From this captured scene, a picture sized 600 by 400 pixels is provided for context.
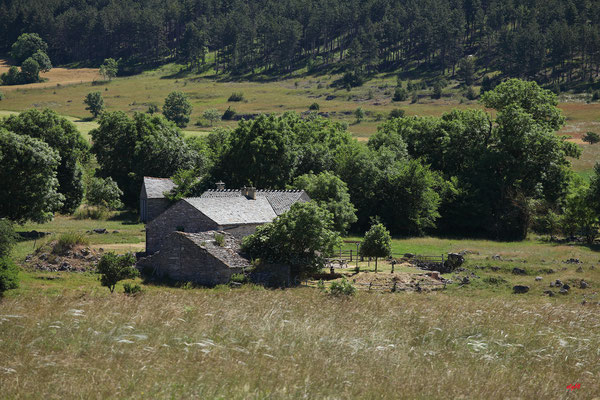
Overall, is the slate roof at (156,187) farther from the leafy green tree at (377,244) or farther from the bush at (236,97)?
the bush at (236,97)

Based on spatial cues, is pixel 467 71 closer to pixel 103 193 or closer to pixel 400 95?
pixel 400 95

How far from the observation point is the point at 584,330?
765 inches

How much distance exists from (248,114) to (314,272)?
419 ft

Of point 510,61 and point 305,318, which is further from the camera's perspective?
point 510,61

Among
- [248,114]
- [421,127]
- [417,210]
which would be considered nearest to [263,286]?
[417,210]

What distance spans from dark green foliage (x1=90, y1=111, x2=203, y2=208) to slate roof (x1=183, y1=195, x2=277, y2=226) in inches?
1228

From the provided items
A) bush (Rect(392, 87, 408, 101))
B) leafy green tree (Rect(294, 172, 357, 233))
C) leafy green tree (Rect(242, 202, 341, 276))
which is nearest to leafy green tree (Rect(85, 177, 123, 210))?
leafy green tree (Rect(294, 172, 357, 233))

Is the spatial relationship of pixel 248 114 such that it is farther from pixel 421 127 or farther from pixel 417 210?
pixel 417 210

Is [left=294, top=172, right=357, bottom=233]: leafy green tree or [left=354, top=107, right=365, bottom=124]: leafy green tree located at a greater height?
[left=354, top=107, right=365, bottom=124]: leafy green tree

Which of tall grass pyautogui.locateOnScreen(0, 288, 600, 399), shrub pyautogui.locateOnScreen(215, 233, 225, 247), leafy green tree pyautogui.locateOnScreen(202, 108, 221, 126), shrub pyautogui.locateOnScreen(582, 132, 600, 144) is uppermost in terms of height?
leafy green tree pyautogui.locateOnScreen(202, 108, 221, 126)

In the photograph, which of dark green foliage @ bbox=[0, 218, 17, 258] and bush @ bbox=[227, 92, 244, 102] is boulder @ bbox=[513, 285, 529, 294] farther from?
bush @ bbox=[227, 92, 244, 102]

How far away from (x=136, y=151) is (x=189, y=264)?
45006mm

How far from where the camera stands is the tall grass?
13.1 m

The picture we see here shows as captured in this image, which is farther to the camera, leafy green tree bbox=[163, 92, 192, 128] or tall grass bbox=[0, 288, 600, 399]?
leafy green tree bbox=[163, 92, 192, 128]
